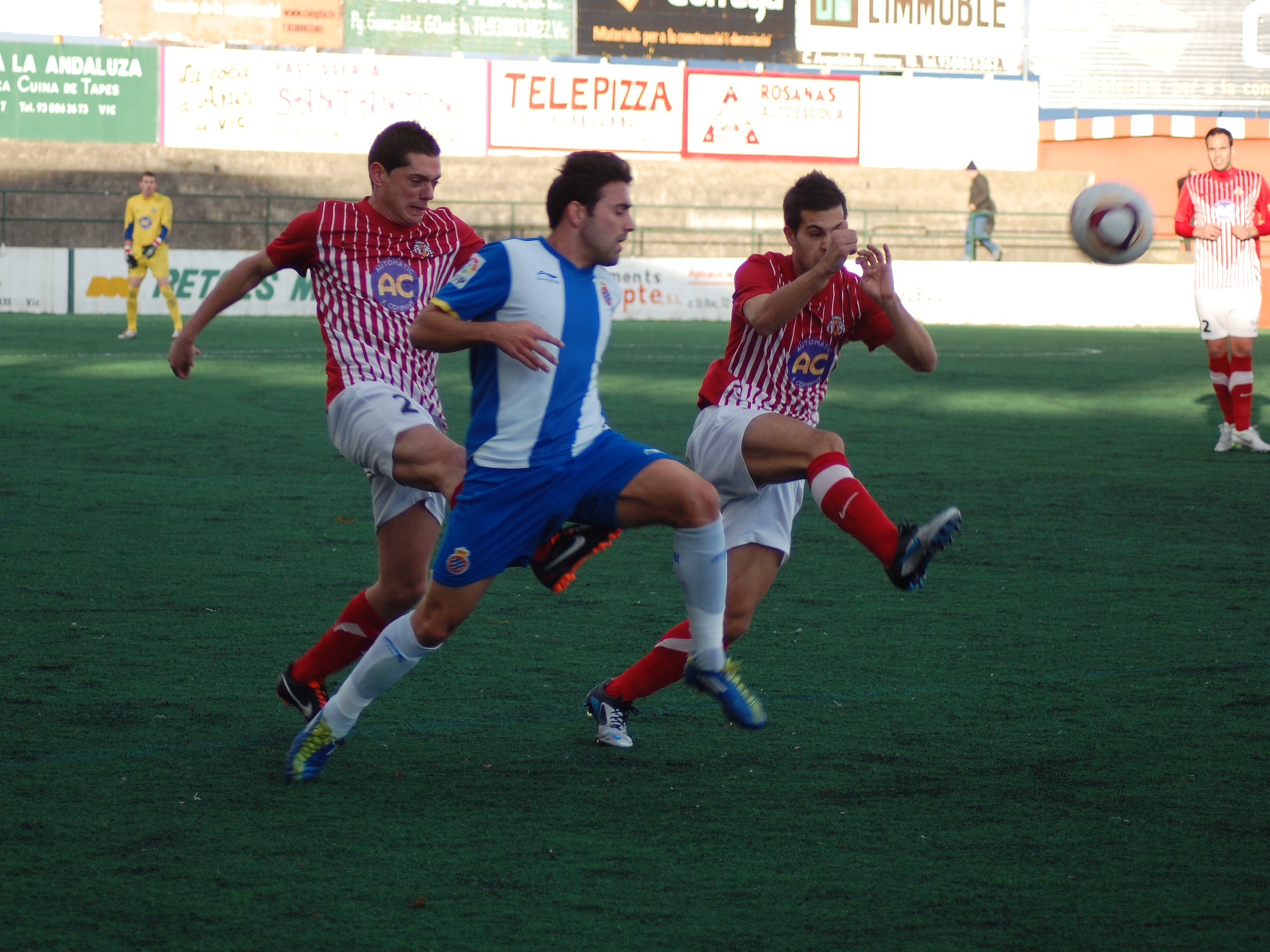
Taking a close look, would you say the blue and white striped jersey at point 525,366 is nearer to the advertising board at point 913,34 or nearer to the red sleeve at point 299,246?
the red sleeve at point 299,246

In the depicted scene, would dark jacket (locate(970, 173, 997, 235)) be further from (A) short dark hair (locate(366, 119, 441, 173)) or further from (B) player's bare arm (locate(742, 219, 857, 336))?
(A) short dark hair (locate(366, 119, 441, 173))

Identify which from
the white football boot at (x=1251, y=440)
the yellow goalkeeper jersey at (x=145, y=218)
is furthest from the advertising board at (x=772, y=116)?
the white football boot at (x=1251, y=440)

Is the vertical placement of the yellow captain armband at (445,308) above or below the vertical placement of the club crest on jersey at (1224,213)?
below

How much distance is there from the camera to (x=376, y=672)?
165 inches

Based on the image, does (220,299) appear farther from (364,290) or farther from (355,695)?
(355,695)

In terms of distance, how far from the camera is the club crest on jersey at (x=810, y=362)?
5066 millimetres

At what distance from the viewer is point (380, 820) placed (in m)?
3.90

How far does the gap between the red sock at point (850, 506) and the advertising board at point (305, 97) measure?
34929 mm

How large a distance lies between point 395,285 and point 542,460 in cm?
119

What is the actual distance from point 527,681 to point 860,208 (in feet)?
112

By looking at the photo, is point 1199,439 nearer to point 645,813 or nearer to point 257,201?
point 645,813

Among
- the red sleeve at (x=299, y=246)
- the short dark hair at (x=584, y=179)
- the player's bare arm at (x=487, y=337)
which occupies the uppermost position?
the short dark hair at (x=584, y=179)

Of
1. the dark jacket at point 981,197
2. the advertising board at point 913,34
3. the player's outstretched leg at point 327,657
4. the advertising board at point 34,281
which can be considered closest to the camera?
the player's outstretched leg at point 327,657


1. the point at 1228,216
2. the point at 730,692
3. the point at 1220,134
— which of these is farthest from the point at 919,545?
the point at 1228,216
